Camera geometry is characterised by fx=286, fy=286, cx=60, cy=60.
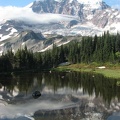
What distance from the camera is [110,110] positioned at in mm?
65625

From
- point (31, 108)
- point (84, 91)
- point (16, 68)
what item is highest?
point (31, 108)

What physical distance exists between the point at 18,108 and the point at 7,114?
6.43 m

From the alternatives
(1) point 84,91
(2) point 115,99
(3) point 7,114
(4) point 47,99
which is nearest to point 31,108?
(3) point 7,114

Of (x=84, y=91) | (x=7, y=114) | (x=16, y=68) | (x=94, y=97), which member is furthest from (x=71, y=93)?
(x=16, y=68)

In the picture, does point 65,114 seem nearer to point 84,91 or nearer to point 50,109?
point 50,109

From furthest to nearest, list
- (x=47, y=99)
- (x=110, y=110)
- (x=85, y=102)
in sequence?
(x=47, y=99) → (x=85, y=102) → (x=110, y=110)

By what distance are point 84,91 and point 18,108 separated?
32.5 meters

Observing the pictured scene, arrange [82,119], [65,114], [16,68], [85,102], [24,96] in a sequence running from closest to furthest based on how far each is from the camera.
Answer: [82,119]
[65,114]
[85,102]
[24,96]
[16,68]

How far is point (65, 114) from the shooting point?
61156 mm

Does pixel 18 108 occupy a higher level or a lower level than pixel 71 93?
higher

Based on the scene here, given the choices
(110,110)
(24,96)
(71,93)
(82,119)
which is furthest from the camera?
(71,93)

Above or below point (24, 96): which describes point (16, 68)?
below

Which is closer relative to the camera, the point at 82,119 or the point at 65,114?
the point at 82,119

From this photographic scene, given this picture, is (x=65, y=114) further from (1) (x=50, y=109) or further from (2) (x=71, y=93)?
(2) (x=71, y=93)
